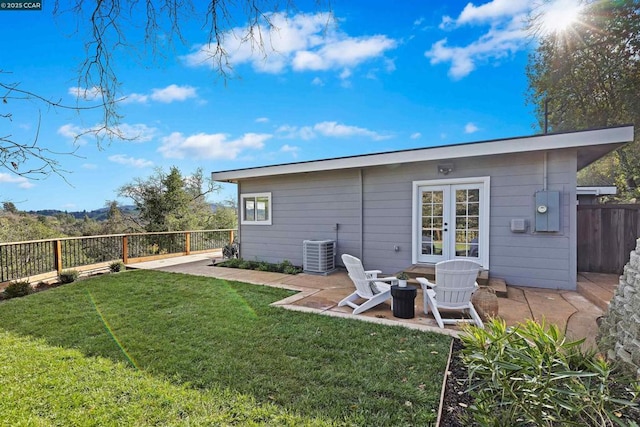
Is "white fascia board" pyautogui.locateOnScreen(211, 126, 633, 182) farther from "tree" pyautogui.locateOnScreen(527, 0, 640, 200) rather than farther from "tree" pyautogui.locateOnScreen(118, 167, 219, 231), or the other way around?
"tree" pyautogui.locateOnScreen(118, 167, 219, 231)

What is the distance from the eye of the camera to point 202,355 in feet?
9.61

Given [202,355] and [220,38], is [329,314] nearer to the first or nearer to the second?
[202,355]

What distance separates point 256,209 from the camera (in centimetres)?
873

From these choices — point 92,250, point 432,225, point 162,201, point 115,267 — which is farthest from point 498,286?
point 162,201

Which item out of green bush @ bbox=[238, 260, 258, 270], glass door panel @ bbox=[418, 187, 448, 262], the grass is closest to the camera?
the grass

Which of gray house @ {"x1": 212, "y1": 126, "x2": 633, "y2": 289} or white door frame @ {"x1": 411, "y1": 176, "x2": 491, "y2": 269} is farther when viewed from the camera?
white door frame @ {"x1": 411, "y1": 176, "x2": 491, "y2": 269}

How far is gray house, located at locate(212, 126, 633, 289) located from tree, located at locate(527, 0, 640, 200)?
210 inches

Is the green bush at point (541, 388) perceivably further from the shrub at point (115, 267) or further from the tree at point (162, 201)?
the tree at point (162, 201)

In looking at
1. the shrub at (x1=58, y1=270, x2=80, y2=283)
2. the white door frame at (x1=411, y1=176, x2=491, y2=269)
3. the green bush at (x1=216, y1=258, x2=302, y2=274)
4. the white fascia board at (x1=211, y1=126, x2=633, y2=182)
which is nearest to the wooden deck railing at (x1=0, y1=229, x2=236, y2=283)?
the shrub at (x1=58, y1=270, x2=80, y2=283)

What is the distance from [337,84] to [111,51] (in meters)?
6.80

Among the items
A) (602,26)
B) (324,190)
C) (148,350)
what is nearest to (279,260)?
(324,190)

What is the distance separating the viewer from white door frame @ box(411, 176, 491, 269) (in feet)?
18.6

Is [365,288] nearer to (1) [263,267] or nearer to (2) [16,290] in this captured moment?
(1) [263,267]

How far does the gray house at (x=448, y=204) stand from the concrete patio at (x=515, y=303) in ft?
1.70
